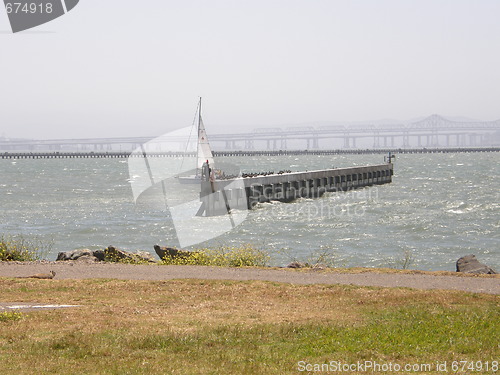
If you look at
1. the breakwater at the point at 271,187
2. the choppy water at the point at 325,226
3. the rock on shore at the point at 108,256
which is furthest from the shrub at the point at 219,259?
the breakwater at the point at 271,187

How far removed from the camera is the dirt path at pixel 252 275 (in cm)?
1730

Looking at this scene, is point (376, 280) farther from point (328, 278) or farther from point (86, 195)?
A: point (86, 195)

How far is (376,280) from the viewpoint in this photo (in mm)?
17828

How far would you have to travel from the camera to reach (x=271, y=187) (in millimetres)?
57750

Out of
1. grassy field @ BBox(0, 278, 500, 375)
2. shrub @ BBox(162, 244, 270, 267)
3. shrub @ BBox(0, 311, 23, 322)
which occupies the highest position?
shrub @ BBox(0, 311, 23, 322)

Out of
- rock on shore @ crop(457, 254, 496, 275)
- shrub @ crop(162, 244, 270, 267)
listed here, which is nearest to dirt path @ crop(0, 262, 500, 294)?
shrub @ crop(162, 244, 270, 267)

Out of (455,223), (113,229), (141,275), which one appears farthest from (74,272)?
(455,223)

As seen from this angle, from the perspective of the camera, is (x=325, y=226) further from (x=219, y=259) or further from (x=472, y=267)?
(x=472, y=267)

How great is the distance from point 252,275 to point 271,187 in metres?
39.0

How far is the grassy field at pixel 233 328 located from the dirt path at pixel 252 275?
116cm

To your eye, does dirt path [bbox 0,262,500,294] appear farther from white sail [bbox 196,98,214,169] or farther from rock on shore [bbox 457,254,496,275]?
white sail [bbox 196,98,214,169]

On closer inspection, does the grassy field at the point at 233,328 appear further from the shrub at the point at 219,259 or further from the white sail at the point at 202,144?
the white sail at the point at 202,144

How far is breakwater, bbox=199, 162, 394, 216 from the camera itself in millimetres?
48594

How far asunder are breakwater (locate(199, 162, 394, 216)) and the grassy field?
103 ft
